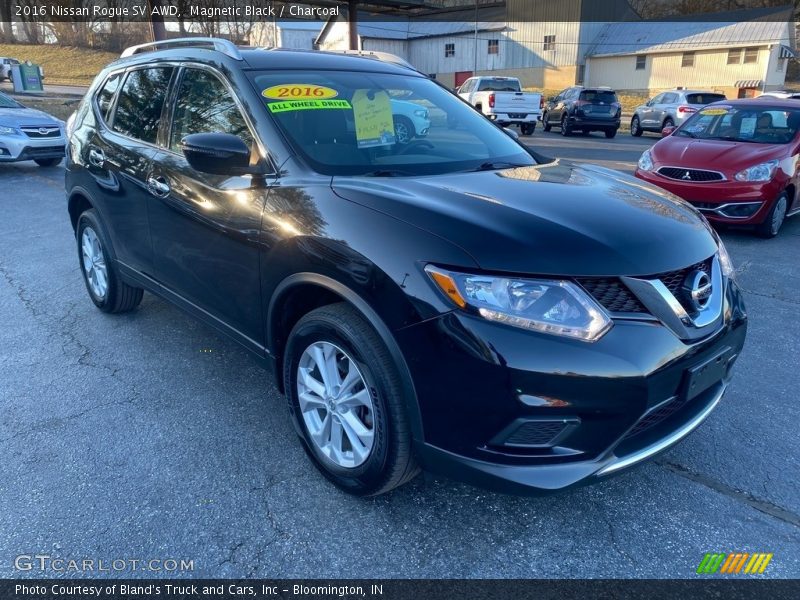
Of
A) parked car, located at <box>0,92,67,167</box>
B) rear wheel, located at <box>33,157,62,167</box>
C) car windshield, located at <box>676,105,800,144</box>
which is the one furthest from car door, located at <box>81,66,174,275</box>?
rear wheel, located at <box>33,157,62,167</box>

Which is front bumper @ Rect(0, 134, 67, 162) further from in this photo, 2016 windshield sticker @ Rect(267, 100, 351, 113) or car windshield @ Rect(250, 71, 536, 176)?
2016 windshield sticker @ Rect(267, 100, 351, 113)

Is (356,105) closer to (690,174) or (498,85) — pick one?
(690,174)

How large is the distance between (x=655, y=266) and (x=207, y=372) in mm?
2702

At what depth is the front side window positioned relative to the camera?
9.79 feet

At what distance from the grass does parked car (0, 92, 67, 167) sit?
35176 millimetres

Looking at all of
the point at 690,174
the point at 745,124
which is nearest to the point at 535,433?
the point at 690,174

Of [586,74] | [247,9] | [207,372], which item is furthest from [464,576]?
[586,74]

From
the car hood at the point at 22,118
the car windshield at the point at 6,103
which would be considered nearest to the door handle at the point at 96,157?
the car hood at the point at 22,118

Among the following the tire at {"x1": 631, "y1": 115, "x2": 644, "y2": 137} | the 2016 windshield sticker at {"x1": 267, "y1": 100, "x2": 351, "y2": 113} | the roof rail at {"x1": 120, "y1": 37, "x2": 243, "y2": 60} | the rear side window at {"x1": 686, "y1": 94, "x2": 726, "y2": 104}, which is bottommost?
the tire at {"x1": 631, "y1": 115, "x2": 644, "y2": 137}

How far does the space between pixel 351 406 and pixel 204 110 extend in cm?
186

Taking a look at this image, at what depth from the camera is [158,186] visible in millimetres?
3387

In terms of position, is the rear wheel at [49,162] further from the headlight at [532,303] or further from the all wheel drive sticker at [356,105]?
the headlight at [532,303]

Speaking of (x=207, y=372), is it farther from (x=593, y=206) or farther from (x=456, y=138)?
(x=593, y=206)

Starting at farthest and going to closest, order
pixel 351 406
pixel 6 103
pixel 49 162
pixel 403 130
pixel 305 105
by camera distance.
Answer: pixel 49 162 < pixel 6 103 < pixel 403 130 < pixel 305 105 < pixel 351 406
